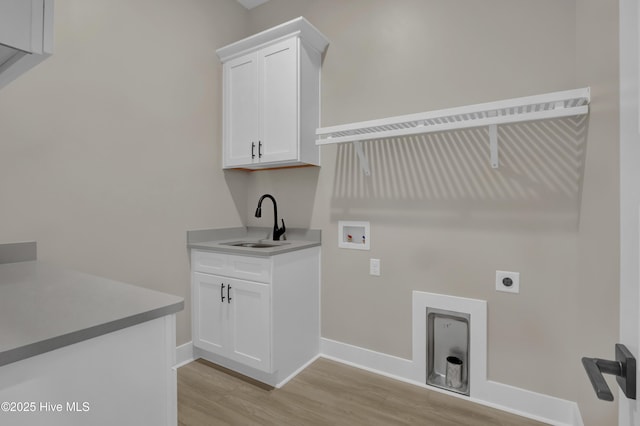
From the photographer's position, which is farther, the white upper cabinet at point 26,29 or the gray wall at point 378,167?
the gray wall at point 378,167

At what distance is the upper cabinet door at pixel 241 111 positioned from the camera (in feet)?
7.97

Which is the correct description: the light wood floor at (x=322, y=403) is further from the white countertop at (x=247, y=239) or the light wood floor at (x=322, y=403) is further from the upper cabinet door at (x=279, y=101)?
the upper cabinet door at (x=279, y=101)

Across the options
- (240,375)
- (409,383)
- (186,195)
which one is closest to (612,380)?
(409,383)

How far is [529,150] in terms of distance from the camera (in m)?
1.74

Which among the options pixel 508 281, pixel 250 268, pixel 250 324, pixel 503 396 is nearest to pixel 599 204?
pixel 508 281

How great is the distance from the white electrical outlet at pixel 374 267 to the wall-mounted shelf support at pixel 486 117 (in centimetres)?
63

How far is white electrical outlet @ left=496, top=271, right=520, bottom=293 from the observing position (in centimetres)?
177

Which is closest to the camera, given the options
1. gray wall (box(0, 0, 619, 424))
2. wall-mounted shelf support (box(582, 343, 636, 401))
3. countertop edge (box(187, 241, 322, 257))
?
wall-mounted shelf support (box(582, 343, 636, 401))

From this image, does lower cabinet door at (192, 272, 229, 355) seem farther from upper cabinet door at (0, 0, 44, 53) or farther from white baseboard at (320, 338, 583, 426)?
upper cabinet door at (0, 0, 44, 53)

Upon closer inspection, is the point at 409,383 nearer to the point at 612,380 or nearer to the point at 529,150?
the point at 612,380

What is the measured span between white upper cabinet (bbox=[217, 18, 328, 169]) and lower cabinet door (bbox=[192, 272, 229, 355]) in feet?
3.08

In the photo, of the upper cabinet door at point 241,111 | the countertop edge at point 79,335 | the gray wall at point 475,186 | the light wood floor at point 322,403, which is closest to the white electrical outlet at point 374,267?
the gray wall at point 475,186

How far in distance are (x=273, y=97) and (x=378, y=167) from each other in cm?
94

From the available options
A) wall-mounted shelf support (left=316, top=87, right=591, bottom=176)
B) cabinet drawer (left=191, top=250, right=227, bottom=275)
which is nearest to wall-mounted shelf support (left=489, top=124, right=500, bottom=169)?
wall-mounted shelf support (left=316, top=87, right=591, bottom=176)
